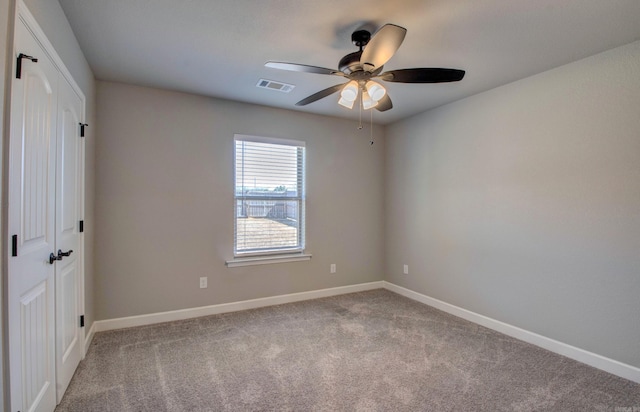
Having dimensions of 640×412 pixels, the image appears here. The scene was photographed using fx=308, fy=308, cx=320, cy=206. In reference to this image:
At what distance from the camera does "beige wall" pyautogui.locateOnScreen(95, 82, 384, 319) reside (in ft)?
10.3

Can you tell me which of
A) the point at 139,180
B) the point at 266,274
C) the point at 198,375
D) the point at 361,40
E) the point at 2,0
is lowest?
the point at 198,375

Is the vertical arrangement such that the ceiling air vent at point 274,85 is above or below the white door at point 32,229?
above

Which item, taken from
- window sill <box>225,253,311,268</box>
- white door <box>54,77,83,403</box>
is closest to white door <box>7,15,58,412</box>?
white door <box>54,77,83,403</box>

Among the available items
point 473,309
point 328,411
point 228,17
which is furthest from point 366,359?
point 228,17

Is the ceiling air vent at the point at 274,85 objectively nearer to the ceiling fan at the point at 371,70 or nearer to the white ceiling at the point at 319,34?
the white ceiling at the point at 319,34

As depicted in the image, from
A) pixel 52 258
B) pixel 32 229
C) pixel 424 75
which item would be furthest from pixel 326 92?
pixel 52 258

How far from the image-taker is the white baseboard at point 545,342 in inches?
92.5

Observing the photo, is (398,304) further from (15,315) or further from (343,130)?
(15,315)

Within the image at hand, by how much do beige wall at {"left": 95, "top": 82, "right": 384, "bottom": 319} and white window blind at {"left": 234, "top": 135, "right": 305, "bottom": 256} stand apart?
119mm

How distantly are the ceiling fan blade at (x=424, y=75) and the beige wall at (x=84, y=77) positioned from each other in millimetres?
1986

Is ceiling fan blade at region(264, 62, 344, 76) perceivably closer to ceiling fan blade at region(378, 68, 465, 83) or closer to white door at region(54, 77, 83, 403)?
ceiling fan blade at region(378, 68, 465, 83)

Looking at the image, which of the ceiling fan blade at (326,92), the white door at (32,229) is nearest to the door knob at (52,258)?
the white door at (32,229)

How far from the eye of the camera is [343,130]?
4469 mm

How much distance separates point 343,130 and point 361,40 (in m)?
2.28
